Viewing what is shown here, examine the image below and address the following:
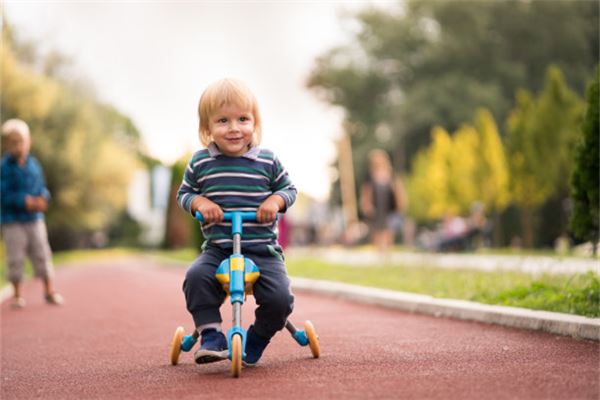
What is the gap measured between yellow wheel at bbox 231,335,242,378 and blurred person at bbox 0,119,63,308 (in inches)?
253

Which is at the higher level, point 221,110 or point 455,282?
point 221,110

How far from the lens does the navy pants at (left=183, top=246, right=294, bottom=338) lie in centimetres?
514

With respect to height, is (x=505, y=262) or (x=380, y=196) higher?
(x=380, y=196)

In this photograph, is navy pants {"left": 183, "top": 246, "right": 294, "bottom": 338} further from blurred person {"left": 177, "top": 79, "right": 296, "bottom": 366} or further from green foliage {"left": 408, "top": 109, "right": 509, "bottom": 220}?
green foliage {"left": 408, "top": 109, "right": 509, "bottom": 220}

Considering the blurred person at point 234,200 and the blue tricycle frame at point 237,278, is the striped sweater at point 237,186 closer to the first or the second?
the blurred person at point 234,200

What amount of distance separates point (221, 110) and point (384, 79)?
4975 cm

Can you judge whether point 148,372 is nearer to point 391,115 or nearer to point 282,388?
point 282,388

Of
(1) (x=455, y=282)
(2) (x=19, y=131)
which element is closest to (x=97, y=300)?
(2) (x=19, y=131)

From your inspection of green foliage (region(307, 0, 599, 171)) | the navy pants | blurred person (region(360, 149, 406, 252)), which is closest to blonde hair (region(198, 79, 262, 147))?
the navy pants

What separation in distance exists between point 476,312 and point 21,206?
579 cm

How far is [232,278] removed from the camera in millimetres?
4926

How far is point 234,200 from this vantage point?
523 cm

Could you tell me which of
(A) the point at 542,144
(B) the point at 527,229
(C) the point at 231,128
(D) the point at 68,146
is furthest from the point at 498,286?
(D) the point at 68,146

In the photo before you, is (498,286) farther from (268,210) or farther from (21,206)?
(21,206)
